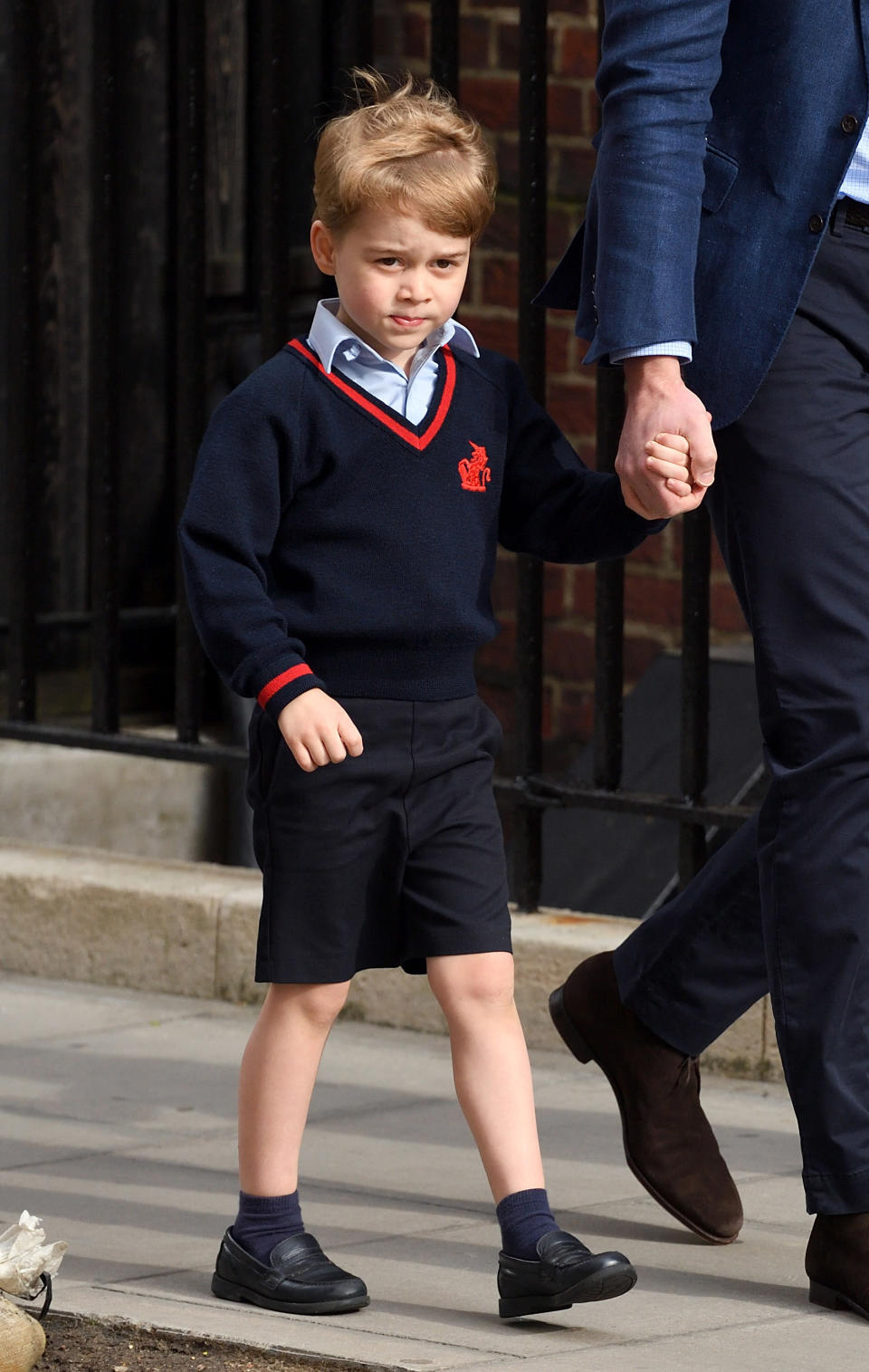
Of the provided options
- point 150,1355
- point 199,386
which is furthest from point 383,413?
point 199,386

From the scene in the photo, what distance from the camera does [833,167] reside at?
9.57 feet

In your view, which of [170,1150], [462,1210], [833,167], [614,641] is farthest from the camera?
[614,641]

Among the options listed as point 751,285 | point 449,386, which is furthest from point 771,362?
point 449,386

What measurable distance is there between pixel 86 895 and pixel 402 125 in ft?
7.45

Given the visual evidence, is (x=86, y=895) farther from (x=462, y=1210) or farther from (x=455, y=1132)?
(x=462, y=1210)

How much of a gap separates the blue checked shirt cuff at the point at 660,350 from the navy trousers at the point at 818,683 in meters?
0.13

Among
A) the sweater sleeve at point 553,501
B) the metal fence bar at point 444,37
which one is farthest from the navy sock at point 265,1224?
the metal fence bar at point 444,37

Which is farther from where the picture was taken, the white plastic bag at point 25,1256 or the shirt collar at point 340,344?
the shirt collar at point 340,344

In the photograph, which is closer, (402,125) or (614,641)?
(402,125)

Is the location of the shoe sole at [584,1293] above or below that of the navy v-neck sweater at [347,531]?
below

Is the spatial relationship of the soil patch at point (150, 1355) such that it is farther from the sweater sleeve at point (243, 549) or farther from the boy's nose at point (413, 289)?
the boy's nose at point (413, 289)

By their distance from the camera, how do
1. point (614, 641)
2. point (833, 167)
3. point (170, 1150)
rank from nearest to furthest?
point (833, 167)
point (170, 1150)
point (614, 641)

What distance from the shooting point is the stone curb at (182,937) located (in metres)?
4.36

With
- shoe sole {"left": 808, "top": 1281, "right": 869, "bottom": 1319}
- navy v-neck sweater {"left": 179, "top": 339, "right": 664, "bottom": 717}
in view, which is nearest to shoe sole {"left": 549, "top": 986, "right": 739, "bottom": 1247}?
shoe sole {"left": 808, "top": 1281, "right": 869, "bottom": 1319}
